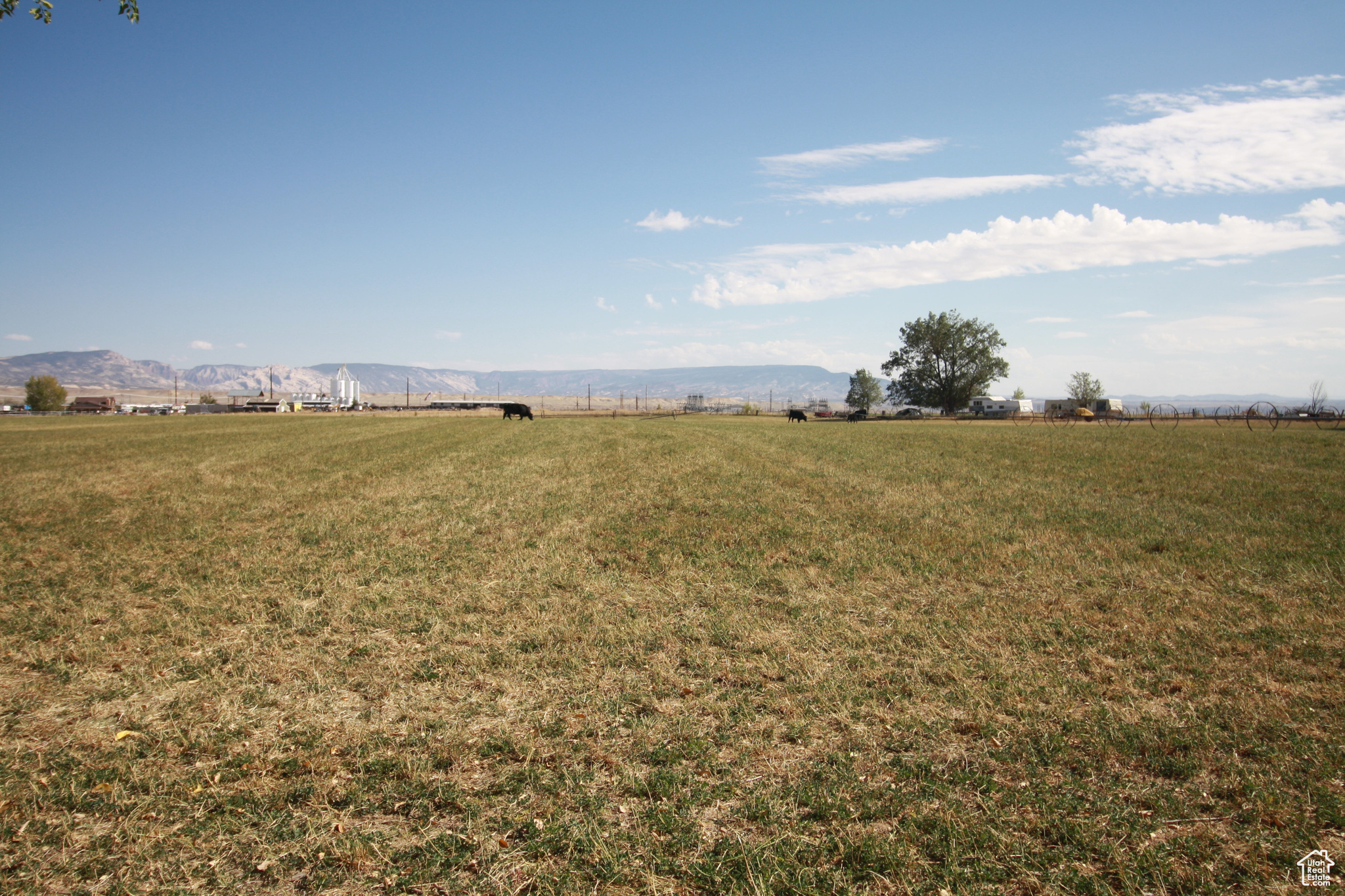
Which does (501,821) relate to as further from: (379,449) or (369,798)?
(379,449)

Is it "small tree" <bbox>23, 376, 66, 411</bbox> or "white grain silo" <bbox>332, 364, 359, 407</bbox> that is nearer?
"small tree" <bbox>23, 376, 66, 411</bbox>

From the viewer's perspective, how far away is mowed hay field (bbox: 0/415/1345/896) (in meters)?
4.04

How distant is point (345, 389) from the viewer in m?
179

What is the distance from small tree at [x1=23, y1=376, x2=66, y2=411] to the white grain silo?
53.6m

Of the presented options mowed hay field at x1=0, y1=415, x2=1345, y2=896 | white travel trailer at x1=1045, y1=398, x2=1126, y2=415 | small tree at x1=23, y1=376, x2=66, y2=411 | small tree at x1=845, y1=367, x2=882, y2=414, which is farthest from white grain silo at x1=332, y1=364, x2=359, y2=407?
mowed hay field at x1=0, y1=415, x2=1345, y2=896

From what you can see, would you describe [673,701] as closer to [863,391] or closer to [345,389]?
[863,391]

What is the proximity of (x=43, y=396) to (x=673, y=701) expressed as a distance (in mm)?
191518

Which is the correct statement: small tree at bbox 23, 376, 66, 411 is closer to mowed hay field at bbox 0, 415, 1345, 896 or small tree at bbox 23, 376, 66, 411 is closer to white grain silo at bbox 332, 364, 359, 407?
white grain silo at bbox 332, 364, 359, 407

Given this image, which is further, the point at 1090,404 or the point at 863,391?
the point at 863,391

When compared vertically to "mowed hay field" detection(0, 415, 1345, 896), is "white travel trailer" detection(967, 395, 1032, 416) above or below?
above

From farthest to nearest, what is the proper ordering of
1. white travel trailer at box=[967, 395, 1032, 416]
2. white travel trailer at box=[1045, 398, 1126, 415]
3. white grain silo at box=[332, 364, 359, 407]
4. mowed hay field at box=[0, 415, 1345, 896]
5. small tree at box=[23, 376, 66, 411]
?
white grain silo at box=[332, 364, 359, 407], small tree at box=[23, 376, 66, 411], white travel trailer at box=[967, 395, 1032, 416], white travel trailer at box=[1045, 398, 1126, 415], mowed hay field at box=[0, 415, 1345, 896]

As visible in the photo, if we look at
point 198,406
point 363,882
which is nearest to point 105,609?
point 363,882

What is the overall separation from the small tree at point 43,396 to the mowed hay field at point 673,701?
6894 inches

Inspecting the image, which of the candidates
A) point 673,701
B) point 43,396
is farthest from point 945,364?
point 43,396
